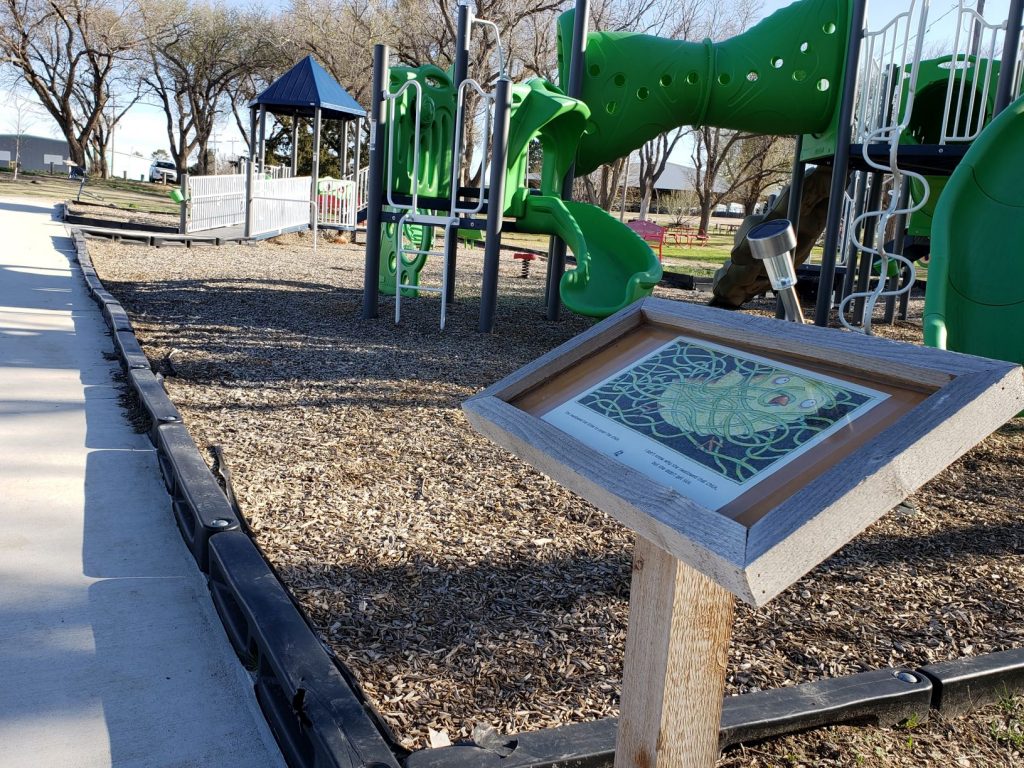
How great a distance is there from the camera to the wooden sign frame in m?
1.13

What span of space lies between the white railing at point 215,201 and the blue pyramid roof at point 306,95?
2.25m

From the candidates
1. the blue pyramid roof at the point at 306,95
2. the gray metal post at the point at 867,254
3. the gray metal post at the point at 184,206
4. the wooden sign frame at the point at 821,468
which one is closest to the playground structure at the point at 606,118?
the gray metal post at the point at 867,254

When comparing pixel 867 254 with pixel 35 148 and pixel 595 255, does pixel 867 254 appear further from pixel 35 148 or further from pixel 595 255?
pixel 35 148

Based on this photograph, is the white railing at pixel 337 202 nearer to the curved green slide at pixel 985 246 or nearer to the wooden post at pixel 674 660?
the curved green slide at pixel 985 246

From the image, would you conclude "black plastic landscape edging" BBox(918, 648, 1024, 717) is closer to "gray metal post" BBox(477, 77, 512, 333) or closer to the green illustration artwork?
the green illustration artwork

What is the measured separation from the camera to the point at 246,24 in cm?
3866

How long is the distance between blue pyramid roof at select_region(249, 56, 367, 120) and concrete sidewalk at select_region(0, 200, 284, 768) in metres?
15.6

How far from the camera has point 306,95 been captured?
62.5ft

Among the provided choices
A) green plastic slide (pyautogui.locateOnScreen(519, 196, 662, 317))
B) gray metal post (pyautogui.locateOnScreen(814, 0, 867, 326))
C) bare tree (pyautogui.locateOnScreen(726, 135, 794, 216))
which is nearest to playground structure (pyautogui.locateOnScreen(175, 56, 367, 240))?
green plastic slide (pyautogui.locateOnScreen(519, 196, 662, 317))

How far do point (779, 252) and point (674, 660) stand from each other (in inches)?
33.8

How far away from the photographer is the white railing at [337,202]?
61.0 feet

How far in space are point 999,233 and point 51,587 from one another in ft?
15.9

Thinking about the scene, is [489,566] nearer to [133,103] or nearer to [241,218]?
[241,218]

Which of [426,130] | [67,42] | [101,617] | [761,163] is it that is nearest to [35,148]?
[67,42]
